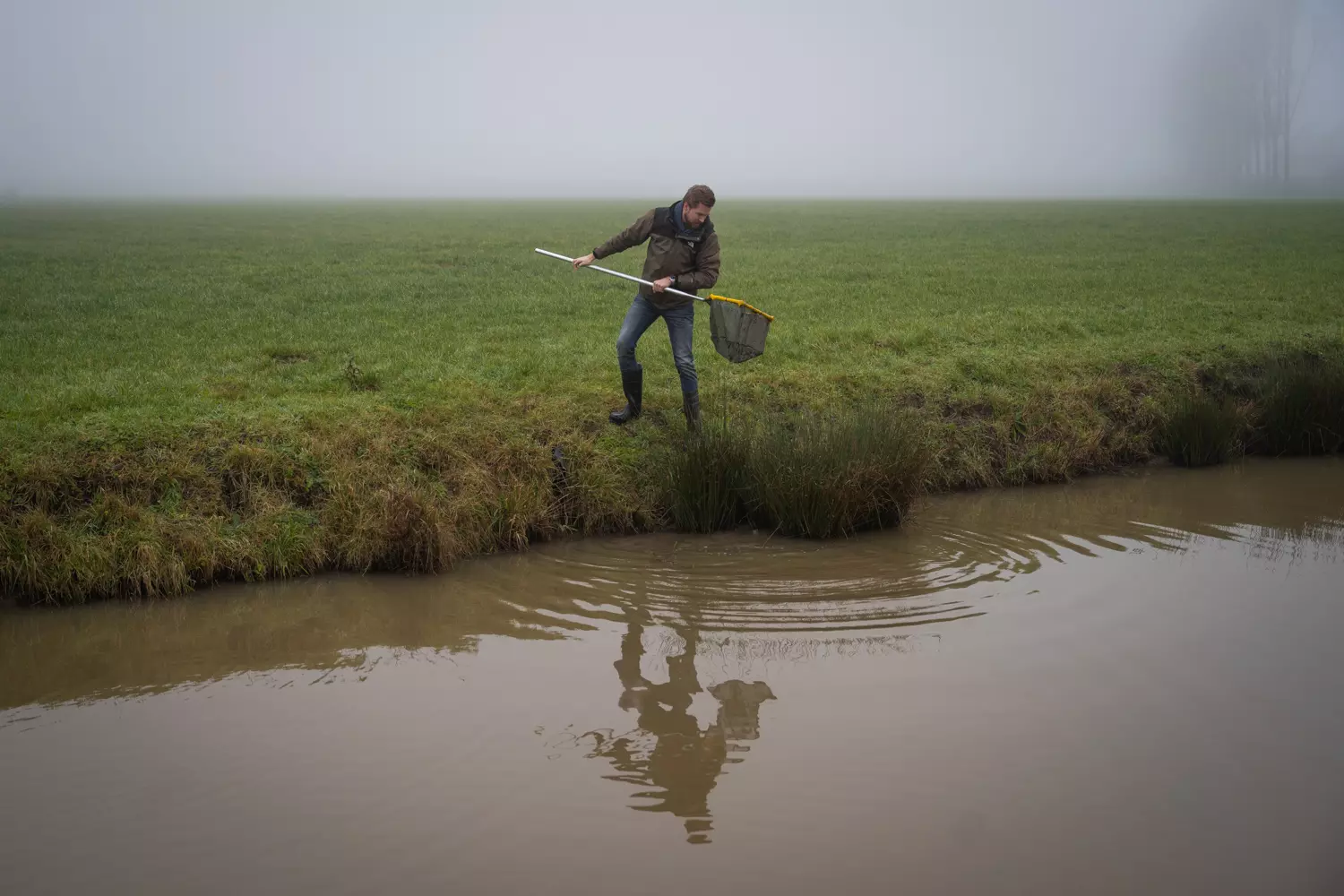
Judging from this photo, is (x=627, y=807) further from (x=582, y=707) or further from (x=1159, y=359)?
(x=1159, y=359)

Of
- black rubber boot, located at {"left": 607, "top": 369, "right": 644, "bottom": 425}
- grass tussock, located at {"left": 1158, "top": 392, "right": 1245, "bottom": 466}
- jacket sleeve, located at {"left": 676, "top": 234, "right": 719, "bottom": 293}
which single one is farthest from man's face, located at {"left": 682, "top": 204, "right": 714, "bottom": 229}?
grass tussock, located at {"left": 1158, "top": 392, "right": 1245, "bottom": 466}

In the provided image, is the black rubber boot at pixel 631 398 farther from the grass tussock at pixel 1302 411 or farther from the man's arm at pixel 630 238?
the grass tussock at pixel 1302 411

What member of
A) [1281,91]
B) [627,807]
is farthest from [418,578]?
[1281,91]

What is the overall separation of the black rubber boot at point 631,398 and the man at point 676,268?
0.06 ft

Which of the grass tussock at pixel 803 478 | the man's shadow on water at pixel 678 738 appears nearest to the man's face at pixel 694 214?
the grass tussock at pixel 803 478

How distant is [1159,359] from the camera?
1302 cm

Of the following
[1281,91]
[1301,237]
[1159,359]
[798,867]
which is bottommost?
[798,867]

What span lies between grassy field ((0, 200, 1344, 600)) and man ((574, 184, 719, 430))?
66 cm

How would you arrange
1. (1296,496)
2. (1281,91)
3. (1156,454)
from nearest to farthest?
1. (1296,496)
2. (1156,454)
3. (1281,91)

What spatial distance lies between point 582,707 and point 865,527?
399 centimetres

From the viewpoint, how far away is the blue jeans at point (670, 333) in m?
9.99

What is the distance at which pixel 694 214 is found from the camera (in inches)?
367

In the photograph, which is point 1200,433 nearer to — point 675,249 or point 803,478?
point 803,478

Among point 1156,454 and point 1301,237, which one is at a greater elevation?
point 1301,237
